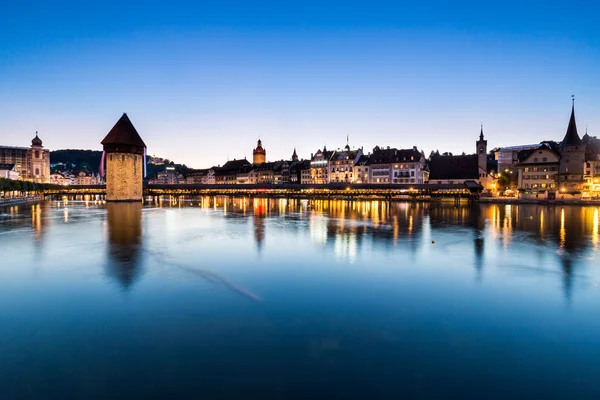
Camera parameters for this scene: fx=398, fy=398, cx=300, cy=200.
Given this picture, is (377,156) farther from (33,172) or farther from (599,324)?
(33,172)

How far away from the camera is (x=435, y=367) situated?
5.42 meters

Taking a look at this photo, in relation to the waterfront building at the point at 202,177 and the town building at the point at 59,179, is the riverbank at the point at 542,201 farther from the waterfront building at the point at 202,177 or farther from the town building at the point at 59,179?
the town building at the point at 59,179

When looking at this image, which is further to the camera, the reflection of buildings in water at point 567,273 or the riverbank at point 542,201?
the riverbank at point 542,201

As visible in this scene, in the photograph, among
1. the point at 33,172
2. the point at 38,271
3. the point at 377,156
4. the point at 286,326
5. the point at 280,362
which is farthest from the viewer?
the point at 33,172

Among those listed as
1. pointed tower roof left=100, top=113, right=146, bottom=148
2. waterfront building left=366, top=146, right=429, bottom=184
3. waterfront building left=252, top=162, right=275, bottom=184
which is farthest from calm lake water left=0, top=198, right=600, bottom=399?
waterfront building left=252, top=162, right=275, bottom=184

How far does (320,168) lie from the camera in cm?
9156

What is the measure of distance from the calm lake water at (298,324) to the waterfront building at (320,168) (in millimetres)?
76195

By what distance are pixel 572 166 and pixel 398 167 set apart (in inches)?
1102

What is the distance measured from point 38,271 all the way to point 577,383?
41.3 ft

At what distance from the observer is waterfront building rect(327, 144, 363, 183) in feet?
281

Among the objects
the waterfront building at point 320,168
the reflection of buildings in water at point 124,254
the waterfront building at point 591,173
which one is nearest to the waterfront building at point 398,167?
the waterfront building at point 320,168

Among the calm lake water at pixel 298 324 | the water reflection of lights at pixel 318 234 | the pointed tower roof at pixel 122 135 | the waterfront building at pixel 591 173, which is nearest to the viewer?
the calm lake water at pixel 298 324

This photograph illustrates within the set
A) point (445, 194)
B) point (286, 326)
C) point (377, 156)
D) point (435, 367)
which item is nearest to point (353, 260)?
point (286, 326)

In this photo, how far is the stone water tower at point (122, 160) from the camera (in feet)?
184
